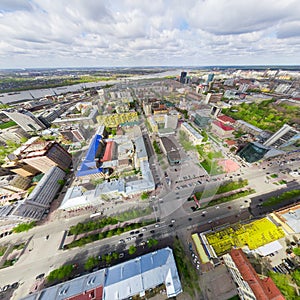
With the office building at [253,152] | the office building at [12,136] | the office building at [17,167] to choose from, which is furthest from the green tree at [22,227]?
the office building at [253,152]

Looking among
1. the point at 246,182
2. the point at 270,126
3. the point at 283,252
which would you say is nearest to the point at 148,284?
→ the point at 283,252

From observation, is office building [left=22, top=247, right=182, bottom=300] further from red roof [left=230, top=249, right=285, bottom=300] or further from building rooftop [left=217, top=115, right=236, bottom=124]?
building rooftop [left=217, top=115, right=236, bottom=124]

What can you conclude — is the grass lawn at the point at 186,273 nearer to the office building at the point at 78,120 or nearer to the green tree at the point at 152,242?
the green tree at the point at 152,242

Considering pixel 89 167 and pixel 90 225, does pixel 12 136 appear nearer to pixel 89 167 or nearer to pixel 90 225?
pixel 89 167

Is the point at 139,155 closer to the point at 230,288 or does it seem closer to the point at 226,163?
the point at 226,163

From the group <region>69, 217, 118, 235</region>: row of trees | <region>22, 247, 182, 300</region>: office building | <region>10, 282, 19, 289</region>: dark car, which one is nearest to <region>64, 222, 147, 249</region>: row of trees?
<region>69, 217, 118, 235</region>: row of trees

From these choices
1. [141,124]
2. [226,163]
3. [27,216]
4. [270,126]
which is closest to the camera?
[27,216]
